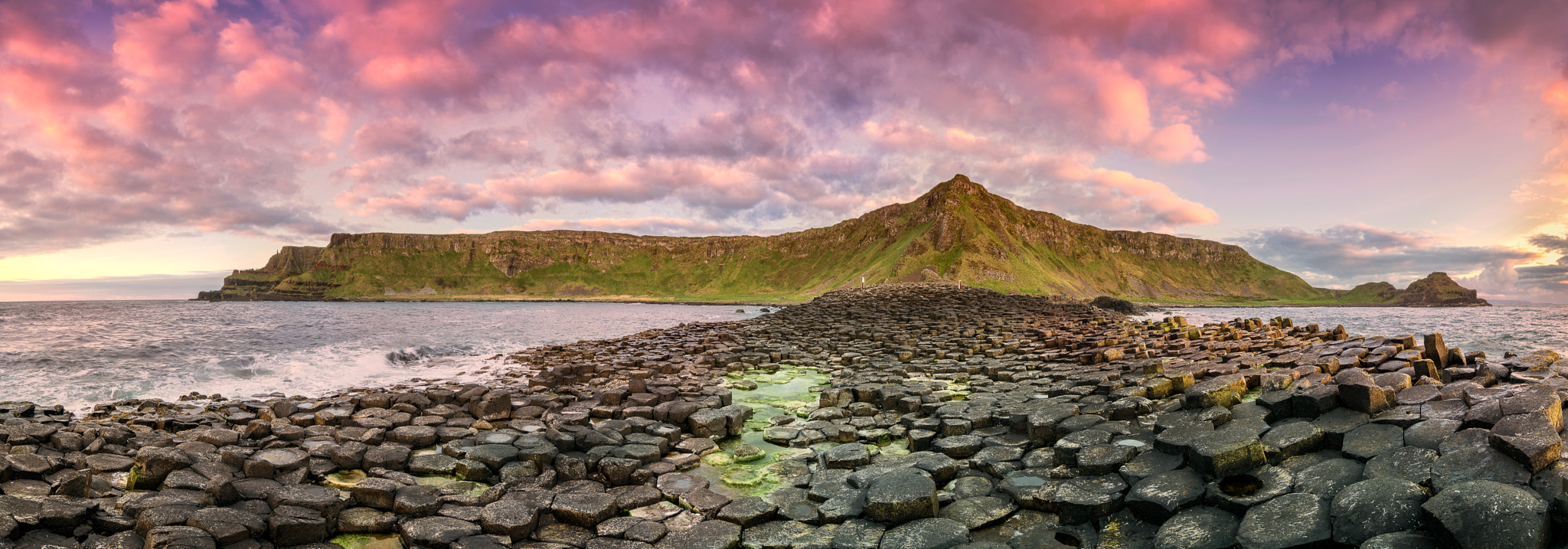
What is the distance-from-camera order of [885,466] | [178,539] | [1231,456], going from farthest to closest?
[885,466]
[1231,456]
[178,539]

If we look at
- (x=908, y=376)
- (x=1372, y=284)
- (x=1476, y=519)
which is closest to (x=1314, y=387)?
(x=1476, y=519)

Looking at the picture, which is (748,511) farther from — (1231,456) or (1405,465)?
(1405,465)

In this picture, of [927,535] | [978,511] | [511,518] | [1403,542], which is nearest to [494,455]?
[511,518]

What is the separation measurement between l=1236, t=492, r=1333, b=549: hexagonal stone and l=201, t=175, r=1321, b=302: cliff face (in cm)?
12782

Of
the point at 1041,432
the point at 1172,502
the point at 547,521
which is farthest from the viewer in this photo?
the point at 1041,432

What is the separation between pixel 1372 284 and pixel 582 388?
776ft

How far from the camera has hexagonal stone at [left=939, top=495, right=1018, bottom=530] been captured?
5.14 m

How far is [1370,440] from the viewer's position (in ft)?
15.9

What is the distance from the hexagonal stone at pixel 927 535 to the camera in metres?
4.66

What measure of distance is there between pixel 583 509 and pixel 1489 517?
6361 mm

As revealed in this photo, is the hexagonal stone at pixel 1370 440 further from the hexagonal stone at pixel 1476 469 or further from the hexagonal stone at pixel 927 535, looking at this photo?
the hexagonal stone at pixel 927 535

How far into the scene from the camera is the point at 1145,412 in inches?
292

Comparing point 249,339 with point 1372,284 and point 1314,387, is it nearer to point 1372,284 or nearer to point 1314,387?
point 1314,387

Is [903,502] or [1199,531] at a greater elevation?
[1199,531]
